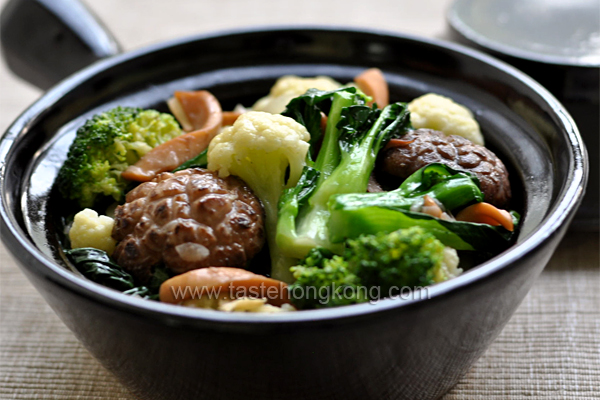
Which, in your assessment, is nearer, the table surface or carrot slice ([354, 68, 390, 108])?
the table surface

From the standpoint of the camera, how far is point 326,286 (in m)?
1.68

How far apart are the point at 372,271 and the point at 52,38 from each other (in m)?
2.38

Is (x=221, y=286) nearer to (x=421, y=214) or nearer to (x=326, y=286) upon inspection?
(x=326, y=286)

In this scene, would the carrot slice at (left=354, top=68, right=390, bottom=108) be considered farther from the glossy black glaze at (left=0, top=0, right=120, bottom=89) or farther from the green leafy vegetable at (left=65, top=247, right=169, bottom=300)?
the glossy black glaze at (left=0, top=0, right=120, bottom=89)

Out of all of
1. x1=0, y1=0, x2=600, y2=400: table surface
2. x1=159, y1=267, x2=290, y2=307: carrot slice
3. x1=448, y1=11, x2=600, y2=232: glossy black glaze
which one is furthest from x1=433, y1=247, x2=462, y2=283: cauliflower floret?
x1=448, y1=11, x2=600, y2=232: glossy black glaze

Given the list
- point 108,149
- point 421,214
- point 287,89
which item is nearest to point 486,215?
point 421,214

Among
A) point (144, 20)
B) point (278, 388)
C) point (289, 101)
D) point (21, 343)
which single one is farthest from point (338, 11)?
point (278, 388)

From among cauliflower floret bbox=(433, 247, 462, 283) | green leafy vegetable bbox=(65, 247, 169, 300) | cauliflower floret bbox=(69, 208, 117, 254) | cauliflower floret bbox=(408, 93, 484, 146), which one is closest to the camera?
cauliflower floret bbox=(433, 247, 462, 283)

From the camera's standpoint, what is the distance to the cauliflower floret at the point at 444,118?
239cm

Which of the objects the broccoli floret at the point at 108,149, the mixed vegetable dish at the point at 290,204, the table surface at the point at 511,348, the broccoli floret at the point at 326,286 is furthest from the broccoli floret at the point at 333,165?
the table surface at the point at 511,348

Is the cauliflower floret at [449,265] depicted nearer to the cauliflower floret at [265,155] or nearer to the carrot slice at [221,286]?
the carrot slice at [221,286]

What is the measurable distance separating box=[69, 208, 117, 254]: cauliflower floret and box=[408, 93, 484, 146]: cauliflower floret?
119cm

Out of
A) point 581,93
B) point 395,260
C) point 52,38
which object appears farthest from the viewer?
point 52,38

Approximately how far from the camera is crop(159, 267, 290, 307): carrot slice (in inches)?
68.8
